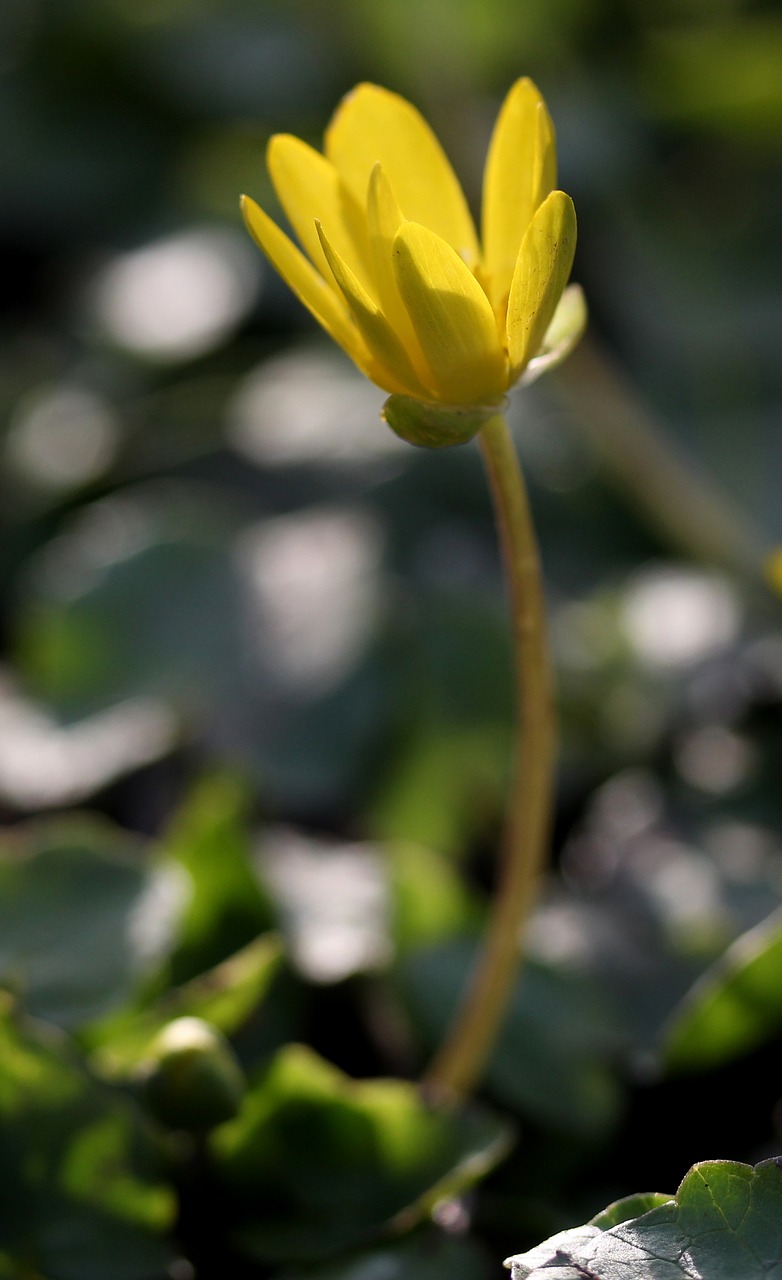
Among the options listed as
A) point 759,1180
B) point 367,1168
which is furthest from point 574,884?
point 759,1180

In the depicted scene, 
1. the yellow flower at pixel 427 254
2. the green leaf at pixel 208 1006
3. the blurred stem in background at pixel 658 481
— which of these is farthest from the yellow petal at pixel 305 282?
the blurred stem in background at pixel 658 481

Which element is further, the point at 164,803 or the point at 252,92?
the point at 252,92

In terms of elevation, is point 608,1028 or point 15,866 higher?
point 15,866

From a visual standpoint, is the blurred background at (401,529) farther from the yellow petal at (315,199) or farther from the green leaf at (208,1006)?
the yellow petal at (315,199)

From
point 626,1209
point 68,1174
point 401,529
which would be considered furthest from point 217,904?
point 401,529

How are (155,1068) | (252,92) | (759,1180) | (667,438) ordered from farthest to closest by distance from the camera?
(252,92) → (667,438) → (155,1068) → (759,1180)

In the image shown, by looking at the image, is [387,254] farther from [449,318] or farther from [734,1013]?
[734,1013]

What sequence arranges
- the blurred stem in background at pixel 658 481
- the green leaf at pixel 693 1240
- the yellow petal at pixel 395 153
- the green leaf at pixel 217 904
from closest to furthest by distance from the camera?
the green leaf at pixel 693 1240
the yellow petal at pixel 395 153
the green leaf at pixel 217 904
the blurred stem in background at pixel 658 481

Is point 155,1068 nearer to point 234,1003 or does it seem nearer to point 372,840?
point 234,1003

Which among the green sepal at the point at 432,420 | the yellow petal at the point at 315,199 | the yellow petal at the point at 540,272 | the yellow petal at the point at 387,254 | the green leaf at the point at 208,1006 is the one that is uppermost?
the yellow petal at the point at 315,199
